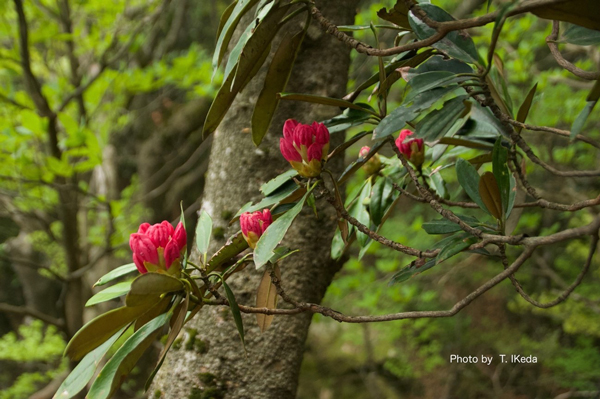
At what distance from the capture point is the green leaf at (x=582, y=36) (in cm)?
47

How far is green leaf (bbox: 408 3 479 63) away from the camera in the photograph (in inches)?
19.4

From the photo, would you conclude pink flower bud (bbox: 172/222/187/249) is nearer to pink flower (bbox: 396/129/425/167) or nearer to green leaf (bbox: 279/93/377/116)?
green leaf (bbox: 279/93/377/116)

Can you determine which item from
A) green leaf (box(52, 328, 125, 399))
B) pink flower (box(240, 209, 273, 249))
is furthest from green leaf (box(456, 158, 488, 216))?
green leaf (box(52, 328, 125, 399))

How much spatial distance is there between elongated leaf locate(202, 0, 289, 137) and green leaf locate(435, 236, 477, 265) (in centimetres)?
32

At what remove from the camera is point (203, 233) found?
636 mm

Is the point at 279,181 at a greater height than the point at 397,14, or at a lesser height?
lesser

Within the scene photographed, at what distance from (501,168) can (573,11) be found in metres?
0.18

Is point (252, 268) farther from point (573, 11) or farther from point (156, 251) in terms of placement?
point (573, 11)

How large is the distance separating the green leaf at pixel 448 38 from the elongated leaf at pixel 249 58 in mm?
156

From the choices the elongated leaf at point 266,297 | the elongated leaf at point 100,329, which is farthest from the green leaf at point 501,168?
the elongated leaf at point 100,329

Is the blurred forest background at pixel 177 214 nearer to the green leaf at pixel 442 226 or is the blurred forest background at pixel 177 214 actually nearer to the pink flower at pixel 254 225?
the pink flower at pixel 254 225

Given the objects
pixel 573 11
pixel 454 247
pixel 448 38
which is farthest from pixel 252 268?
pixel 573 11

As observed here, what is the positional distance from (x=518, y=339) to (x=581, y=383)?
695 millimetres

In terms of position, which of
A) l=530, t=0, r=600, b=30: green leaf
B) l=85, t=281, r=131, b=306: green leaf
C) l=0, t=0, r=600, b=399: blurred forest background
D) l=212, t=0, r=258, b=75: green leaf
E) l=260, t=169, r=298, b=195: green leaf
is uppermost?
l=0, t=0, r=600, b=399: blurred forest background
